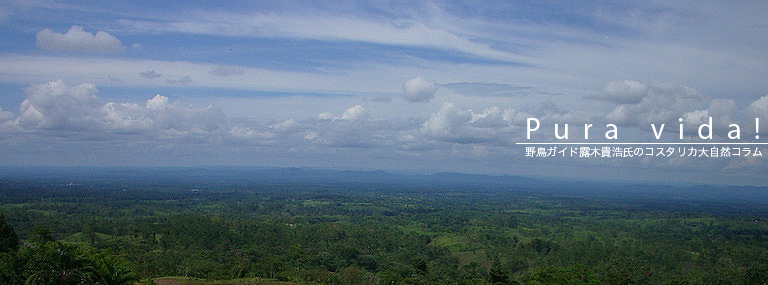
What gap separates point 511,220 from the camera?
13400 centimetres

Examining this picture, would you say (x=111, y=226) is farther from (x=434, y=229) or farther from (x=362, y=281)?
(x=434, y=229)

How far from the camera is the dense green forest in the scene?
46938 millimetres

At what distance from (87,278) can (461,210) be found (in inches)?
5537

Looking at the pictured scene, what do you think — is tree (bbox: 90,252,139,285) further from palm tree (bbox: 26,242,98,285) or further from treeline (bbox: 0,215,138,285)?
palm tree (bbox: 26,242,98,285)

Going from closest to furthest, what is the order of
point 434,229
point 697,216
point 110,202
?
1. point 434,229
2. point 697,216
3. point 110,202

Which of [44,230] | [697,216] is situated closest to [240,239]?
[44,230]

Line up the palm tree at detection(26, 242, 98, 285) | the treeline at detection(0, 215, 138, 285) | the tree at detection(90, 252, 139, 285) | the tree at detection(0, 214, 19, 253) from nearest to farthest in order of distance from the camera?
the palm tree at detection(26, 242, 98, 285)
the treeline at detection(0, 215, 138, 285)
the tree at detection(90, 252, 139, 285)
the tree at detection(0, 214, 19, 253)

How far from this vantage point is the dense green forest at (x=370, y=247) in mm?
46938

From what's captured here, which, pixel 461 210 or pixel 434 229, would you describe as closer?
pixel 434 229

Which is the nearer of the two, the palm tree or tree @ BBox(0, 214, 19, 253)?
the palm tree

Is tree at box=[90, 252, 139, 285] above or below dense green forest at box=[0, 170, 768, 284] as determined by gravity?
above

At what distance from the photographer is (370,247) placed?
85562 mm

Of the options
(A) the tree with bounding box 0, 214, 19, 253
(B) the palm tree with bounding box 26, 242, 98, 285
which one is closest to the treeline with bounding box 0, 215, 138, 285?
(B) the palm tree with bounding box 26, 242, 98, 285

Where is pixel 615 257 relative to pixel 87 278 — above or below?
below
